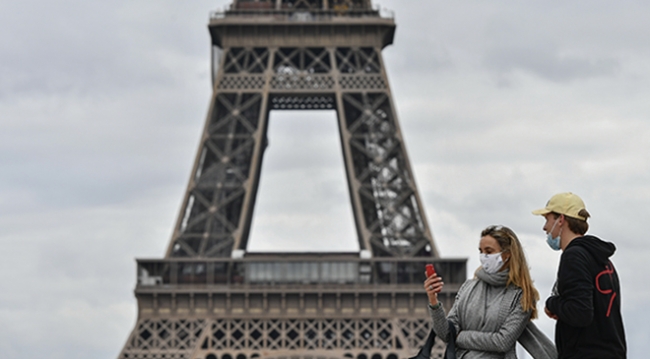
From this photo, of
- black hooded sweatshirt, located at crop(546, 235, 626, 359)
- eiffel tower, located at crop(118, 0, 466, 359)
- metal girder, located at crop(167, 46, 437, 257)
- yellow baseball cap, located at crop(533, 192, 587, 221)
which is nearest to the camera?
black hooded sweatshirt, located at crop(546, 235, 626, 359)

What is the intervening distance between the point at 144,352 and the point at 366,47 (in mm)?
20494

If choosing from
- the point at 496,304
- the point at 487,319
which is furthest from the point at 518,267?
the point at 487,319

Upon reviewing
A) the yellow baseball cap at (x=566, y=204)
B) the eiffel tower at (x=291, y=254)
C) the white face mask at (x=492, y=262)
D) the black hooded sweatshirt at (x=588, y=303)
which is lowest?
the black hooded sweatshirt at (x=588, y=303)

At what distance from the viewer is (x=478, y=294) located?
9.95 m

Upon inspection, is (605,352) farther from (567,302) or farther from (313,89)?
(313,89)

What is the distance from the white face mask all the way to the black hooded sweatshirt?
553 millimetres

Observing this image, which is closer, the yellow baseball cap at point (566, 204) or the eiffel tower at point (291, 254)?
the yellow baseball cap at point (566, 204)

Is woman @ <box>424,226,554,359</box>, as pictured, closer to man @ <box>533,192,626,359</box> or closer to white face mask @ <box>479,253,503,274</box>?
white face mask @ <box>479,253,503,274</box>

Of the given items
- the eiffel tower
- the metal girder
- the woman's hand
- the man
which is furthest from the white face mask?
the metal girder

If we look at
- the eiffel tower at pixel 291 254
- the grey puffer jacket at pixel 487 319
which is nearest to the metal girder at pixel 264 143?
the eiffel tower at pixel 291 254

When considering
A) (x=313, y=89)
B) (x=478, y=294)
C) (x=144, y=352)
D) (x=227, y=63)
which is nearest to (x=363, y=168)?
(x=313, y=89)

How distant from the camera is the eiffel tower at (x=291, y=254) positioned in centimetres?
5466

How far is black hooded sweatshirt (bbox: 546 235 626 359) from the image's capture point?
903 centimetres

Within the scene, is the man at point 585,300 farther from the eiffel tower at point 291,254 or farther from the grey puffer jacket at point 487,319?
the eiffel tower at point 291,254
